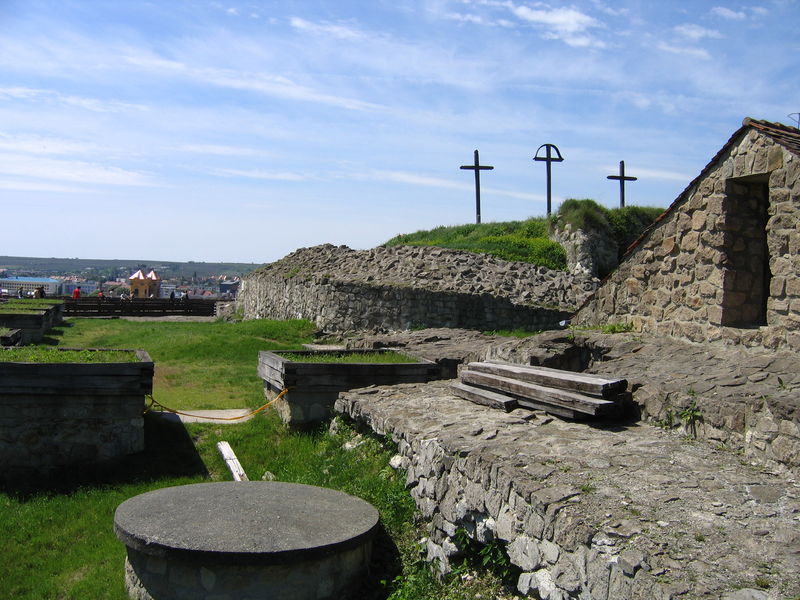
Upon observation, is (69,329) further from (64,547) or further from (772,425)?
(772,425)

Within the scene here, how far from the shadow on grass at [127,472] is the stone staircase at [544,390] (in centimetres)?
336

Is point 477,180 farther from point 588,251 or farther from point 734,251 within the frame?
point 734,251

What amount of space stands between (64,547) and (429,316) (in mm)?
14412

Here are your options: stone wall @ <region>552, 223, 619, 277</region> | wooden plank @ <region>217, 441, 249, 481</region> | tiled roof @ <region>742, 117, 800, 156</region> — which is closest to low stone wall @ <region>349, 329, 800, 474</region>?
tiled roof @ <region>742, 117, 800, 156</region>

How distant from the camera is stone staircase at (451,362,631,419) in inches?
270

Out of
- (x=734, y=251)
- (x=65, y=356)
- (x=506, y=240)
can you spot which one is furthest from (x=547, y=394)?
(x=506, y=240)

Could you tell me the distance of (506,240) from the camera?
84.3ft

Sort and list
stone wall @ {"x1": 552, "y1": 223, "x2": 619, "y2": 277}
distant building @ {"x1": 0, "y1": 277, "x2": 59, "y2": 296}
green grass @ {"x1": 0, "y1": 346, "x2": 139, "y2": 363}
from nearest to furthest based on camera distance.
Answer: green grass @ {"x1": 0, "y1": 346, "x2": 139, "y2": 363} < stone wall @ {"x1": 552, "y1": 223, "x2": 619, "y2": 277} < distant building @ {"x1": 0, "y1": 277, "x2": 59, "y2": 296}

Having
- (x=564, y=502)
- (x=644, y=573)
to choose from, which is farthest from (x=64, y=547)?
(x=644, y=573)

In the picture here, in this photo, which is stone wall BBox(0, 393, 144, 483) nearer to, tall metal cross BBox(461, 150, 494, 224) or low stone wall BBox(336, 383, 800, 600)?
low stone wall BBox(336, 383, 800, 600)

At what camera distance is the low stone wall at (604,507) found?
390cm

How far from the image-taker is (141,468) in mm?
9070

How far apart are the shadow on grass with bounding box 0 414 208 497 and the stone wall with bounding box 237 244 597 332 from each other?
11.5 metres

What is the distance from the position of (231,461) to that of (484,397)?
322 centimetres
